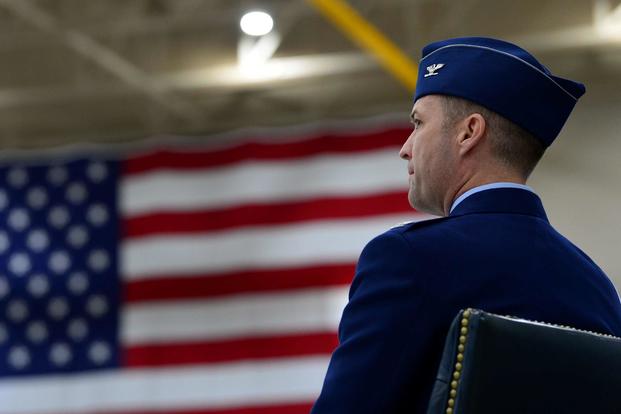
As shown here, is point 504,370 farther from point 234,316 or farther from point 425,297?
point 234,316

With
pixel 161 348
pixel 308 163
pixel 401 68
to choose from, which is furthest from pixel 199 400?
pixel 401 68

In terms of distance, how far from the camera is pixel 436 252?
1.34 m

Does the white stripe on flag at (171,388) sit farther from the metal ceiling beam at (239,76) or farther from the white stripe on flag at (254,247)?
the metal ceiling beam at (239,76)

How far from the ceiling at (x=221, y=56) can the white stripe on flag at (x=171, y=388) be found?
3102mm

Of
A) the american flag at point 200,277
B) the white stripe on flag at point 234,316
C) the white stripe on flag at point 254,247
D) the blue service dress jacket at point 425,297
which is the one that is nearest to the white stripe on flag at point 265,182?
the american flag at point 200,277

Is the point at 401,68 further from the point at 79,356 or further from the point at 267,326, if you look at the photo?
the point at 79,356

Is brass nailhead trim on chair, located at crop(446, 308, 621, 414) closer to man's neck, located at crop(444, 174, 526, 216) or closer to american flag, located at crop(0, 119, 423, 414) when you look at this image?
man's neck, located at crop(444, 174, 526, 216)

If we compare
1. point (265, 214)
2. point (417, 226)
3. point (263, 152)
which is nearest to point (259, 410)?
point (265, 214)

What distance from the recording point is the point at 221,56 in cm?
1055

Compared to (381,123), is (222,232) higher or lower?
lower

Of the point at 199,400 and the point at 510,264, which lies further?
the point at 199,400

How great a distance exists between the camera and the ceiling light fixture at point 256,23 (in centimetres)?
905

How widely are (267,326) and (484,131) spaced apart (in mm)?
5786

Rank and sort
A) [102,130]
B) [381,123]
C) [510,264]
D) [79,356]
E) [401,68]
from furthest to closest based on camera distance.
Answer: [102,130], [79,356], [381,123], [401,68], [510,264]
